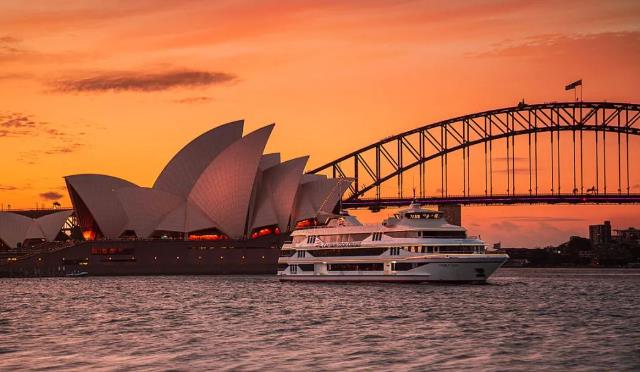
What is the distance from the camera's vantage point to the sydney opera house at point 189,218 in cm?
14262

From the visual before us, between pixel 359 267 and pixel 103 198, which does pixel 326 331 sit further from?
pixel 103 198

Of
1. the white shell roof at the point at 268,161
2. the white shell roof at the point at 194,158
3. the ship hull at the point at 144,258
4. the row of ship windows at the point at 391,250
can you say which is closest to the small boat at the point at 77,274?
the ship hull at the point at 144,258

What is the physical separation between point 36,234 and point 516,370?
154m

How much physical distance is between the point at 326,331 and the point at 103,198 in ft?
354

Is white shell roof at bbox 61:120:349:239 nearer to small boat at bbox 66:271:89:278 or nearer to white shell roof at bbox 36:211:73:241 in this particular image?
small boat at bbox 66:271:89:278

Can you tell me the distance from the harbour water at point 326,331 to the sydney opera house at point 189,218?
2512 inches

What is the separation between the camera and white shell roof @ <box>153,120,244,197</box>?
449ft

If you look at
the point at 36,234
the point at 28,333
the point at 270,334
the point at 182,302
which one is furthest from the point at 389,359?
the point at 36,234

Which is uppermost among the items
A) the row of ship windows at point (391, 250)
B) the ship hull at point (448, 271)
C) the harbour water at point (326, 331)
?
the row of ship windows at point (391, 250)

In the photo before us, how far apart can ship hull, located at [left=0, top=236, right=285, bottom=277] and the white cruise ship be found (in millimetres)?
53933

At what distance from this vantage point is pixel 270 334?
4762cm

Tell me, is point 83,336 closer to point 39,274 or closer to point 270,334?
point 270,334

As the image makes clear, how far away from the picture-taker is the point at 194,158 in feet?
461

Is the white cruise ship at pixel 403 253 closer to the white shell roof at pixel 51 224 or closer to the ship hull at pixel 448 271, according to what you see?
the ship hull at pixel 448 271
